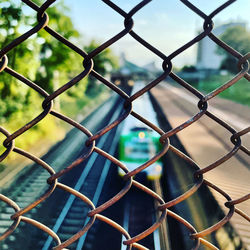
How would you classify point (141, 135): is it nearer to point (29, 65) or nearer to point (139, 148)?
point (139, 148)

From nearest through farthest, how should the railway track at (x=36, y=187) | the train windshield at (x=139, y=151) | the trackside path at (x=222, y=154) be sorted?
the trackside path at (x=222, y=154) → the railway track at (x=36, y=187) → the train windshield at (x=139, y=151)

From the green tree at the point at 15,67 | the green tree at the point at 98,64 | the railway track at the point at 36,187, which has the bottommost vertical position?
the railway track at the point at 36,187

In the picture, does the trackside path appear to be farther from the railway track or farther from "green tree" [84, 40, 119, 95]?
"green tree" [84, 40, 119, 95]

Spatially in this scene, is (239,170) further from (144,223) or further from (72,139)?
(72,139)

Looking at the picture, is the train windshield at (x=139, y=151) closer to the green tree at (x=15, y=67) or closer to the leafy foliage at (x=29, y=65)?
the leafy foliage at (x=29, y=65)

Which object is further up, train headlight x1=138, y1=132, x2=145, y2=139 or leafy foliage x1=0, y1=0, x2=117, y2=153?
leafy foliage x1=0, y1=0, x2=117, y2=153

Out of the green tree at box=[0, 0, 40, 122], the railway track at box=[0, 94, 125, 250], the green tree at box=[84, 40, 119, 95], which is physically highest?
the green tree at box=[84, 40, 119, 95]

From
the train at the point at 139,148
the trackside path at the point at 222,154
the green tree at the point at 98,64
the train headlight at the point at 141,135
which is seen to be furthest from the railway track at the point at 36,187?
the green tree at the point at 98,64

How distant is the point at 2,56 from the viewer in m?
0.70

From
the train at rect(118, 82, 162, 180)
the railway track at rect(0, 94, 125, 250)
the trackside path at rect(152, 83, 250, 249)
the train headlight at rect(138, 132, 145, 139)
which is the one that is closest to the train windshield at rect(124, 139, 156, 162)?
the train at rect(118, 82, 162, 180)

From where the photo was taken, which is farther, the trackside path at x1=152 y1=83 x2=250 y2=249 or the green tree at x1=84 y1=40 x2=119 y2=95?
Result: the green tree at x1=84 y1=40 x2=119 y2=95

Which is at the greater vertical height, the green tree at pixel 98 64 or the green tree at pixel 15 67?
the green tree at pixel 98 64

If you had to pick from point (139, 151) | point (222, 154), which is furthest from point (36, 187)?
point (222, 154)

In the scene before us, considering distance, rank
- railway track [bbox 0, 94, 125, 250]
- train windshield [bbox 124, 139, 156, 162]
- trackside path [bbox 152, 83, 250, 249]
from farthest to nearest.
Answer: train windshield [bbox 124, 139, 156, 162], railway track [bbox 0, 94, 125, 250], trackside path [bbox 152, 83, 250, 249]
